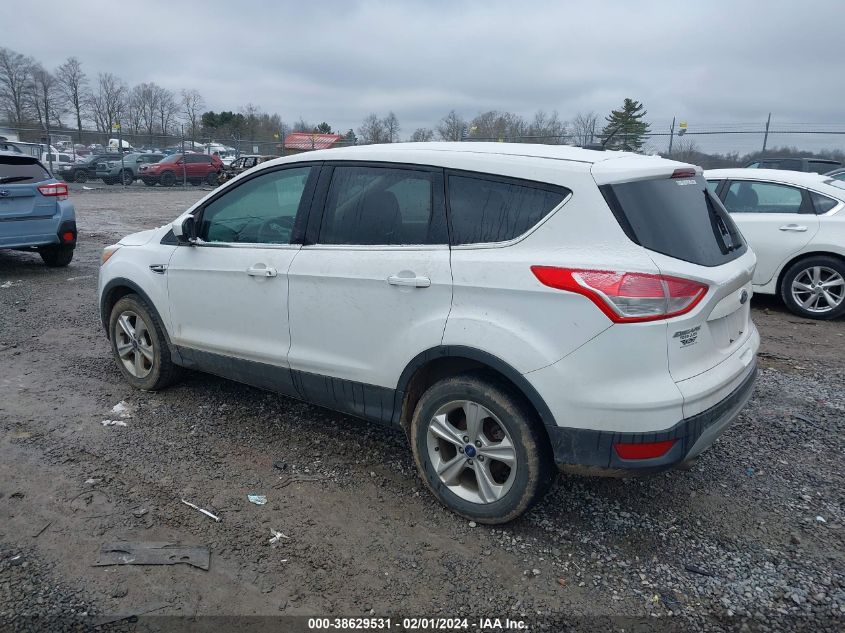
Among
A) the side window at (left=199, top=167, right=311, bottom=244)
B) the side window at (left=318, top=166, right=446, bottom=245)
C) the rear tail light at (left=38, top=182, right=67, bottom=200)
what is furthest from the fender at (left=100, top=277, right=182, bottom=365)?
the rear tail light at (left=38, top=182, right=67, bottom=200)

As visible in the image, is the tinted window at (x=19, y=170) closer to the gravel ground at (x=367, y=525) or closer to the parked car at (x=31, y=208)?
the parked car at (x=31, y=208)

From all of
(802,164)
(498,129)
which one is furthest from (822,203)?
(498,129)

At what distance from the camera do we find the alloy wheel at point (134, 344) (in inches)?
191

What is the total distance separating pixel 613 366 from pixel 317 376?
1.75 metres

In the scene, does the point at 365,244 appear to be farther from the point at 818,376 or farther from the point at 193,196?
the point at 193,196

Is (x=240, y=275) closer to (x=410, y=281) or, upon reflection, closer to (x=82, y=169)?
(x=410, y=281)

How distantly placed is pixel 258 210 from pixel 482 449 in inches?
83.7

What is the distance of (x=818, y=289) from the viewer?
285 inches

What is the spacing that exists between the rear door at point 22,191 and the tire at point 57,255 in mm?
727

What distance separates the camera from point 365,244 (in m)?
3.48

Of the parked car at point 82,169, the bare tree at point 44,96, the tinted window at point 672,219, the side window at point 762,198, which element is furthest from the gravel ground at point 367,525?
the bare tree at point 44,96

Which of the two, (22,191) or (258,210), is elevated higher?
(258,210)

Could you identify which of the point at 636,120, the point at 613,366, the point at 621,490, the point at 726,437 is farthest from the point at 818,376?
the point at 636,120

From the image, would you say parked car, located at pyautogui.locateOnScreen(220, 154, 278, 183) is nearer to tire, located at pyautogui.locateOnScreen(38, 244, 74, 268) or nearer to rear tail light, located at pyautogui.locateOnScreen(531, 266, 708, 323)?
tire, located at pyautogui.locateOnScreen(38, 244, 74, 268)
